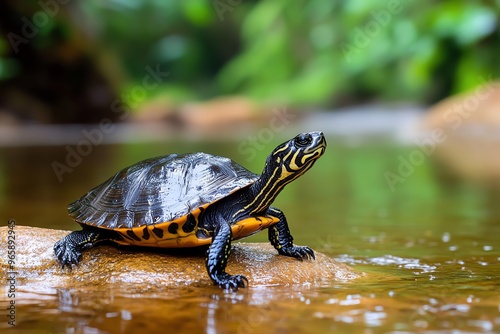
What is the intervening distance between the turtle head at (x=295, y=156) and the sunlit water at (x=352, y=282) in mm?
404

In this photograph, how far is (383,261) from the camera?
264cm

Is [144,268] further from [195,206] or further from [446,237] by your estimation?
[446,237]

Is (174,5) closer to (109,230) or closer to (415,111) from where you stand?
(415,111)

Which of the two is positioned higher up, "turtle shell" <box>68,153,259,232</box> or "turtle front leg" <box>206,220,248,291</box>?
"turtle shell" <box>68,153,259,232</box>

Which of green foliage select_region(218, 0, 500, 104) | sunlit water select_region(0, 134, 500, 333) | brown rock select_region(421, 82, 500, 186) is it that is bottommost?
sunlit water select_region(0, 134, 500, 333)

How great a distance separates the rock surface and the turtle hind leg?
3 centimetres

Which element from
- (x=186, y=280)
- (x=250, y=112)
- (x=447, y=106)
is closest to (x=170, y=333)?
(x=186, y=280)

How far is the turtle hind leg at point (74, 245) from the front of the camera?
2.39m

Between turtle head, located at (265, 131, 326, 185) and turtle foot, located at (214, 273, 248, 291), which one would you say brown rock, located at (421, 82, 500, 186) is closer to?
turtle head, located at (265, 131, 326, 185)

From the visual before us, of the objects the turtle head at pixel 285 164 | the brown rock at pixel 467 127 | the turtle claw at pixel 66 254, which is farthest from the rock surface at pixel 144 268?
the brown rock at pixel 467 127

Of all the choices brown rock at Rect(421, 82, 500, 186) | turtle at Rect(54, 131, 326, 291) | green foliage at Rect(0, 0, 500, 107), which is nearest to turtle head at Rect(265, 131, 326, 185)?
turtle at Rect(54, 131, 326, 291)

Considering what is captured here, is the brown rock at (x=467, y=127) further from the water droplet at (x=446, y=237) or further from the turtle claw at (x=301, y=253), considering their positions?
the turtle claw at (x=301, y=253)

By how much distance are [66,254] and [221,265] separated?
582 millimetres

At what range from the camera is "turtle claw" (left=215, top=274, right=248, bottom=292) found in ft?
7.00
